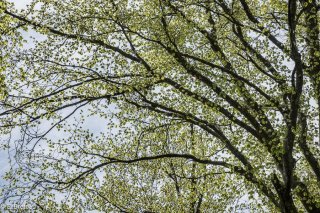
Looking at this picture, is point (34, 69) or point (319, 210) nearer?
point (319, 210)

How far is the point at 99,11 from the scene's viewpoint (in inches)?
574

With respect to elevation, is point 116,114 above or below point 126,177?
below

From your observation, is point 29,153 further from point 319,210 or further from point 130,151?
point 319,210

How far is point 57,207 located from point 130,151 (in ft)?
30.0

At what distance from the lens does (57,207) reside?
23547 millimetres

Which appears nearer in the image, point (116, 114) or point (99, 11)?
point (99, 11)

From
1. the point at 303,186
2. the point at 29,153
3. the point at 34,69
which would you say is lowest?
the point at 303,186

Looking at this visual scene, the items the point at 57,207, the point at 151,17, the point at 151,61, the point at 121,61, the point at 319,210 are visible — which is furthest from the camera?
the point at 57,207

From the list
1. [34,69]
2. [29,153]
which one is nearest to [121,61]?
[34,69]

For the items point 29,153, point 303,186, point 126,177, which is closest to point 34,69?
point 29,153

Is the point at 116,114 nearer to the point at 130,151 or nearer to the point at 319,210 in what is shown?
the point at 130,151

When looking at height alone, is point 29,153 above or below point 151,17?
below

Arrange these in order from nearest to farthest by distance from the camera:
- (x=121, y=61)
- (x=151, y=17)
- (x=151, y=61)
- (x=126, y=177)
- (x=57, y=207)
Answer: (x=151, y=17), (x=121, y=61), (x=151, y=61), (x=57, y=207), (x=126, y=177)

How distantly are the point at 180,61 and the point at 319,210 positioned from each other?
6.96 m
